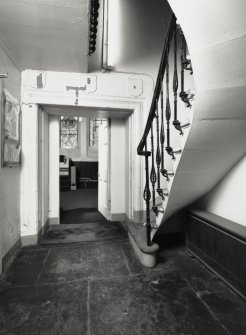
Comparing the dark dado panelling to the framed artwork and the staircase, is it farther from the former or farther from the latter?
the framed artwork

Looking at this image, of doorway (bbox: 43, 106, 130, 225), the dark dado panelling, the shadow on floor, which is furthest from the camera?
the shadow on floor

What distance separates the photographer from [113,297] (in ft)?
4.91

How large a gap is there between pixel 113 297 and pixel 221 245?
3.32 feet

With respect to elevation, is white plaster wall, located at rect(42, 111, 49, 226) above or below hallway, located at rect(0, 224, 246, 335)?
above

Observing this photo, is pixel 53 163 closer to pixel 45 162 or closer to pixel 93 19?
pixel 45 162

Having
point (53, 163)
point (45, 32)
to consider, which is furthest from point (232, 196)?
point (53, 163)

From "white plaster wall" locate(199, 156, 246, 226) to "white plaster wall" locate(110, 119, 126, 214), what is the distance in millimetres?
1573

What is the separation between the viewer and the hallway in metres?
1.23

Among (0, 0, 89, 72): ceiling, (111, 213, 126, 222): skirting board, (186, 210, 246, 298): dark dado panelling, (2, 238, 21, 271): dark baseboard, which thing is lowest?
(2, 238, 21, 271): dark baseboard

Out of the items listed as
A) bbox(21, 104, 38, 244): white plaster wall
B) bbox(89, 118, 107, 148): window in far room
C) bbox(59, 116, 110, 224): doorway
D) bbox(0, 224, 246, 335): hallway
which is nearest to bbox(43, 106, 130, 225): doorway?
bbox(21, 104, 38, 244): white plaster wall

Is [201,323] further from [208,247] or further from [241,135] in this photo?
[241,135]

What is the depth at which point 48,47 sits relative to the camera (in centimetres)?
200

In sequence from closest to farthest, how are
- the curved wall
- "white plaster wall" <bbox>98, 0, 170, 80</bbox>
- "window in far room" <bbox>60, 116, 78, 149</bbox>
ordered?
the curved wall, "white plaster wall" <bbox>98, 0, 170, 80</bbox>, "window in far room" <bbox>60, 116, 78, 149</bbox>

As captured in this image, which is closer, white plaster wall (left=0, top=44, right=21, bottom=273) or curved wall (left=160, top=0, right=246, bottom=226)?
curved wall (left=160, top=0, right=246, bottom=226)
